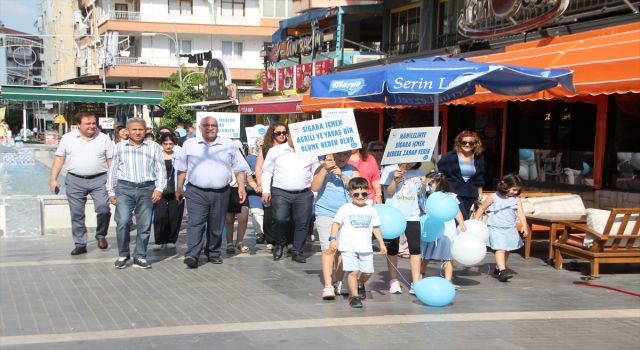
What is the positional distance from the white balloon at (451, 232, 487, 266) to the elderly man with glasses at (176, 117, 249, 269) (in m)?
3.00

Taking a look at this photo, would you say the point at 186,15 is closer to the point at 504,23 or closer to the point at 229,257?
the point at 504,23

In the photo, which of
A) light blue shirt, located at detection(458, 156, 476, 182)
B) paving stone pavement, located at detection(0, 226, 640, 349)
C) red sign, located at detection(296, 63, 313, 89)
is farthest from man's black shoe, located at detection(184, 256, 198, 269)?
red sign, located at detection(296, 63, 313, 89)

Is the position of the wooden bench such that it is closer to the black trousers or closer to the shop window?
the shop window

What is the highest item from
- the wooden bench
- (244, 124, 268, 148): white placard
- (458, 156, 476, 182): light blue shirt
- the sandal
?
(244, 124, 268, 148): white placard

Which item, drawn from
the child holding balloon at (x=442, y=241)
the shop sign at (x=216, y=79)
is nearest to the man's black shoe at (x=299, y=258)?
the child holding balloon at (x=442, y=241)

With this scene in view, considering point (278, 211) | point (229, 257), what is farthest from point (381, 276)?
point (229, 257)

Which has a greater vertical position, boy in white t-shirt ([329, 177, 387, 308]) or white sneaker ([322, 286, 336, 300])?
boy in white t-shirt ([329, 177, 387, 308])

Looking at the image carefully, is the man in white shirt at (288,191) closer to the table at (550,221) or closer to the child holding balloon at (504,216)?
the child holding balloon at (504,216)

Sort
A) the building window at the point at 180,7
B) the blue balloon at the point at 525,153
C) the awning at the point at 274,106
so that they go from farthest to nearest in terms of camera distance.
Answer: the building window at the point at 180,7 < the awning at the point at 274,106 < the blue balloon at the point at 525,153

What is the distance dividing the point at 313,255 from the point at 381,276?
1.58m

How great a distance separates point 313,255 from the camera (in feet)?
31.2

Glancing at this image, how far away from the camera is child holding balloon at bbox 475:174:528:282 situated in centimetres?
803

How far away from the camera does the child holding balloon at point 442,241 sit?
7285mm

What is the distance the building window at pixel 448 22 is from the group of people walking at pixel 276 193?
10844 millimetres
